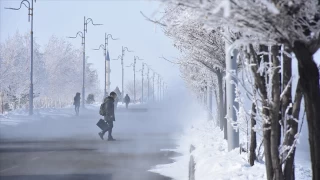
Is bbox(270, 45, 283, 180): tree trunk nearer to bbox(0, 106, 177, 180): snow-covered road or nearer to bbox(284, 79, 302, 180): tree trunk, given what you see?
bbox(284, 79, 302, 180): tree trunk

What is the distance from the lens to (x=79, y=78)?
302 feet

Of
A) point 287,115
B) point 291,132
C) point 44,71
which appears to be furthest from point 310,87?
point 44,71

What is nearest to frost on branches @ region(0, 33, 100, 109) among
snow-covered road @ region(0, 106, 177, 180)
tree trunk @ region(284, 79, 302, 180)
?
snow-covered road @ region(0, 106, 177, 180)

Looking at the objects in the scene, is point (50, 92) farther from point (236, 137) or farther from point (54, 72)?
point (236, 137)

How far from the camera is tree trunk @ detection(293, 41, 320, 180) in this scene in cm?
482

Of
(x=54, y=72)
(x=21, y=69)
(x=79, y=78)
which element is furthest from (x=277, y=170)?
(x=79, y=78)

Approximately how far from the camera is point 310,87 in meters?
4.89

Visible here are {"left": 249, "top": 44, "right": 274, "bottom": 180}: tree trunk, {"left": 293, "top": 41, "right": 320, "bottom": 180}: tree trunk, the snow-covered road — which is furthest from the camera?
the snow-covered road

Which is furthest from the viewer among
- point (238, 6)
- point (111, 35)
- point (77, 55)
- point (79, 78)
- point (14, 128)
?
point (77, 55)

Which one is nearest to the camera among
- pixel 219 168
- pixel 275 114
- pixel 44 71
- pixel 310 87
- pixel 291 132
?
pixel 310 87

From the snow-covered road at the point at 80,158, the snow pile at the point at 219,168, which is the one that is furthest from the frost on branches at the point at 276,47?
Answer: the snow-covered road at the point at 80,158

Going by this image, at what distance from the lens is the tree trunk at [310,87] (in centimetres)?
482

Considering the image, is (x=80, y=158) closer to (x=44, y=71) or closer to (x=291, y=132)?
(x=291, y=132)

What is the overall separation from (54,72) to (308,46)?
265ft
